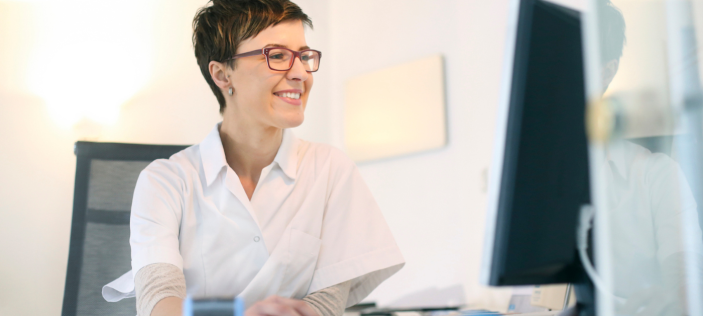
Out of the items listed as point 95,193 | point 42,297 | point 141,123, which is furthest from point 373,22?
point 42,297

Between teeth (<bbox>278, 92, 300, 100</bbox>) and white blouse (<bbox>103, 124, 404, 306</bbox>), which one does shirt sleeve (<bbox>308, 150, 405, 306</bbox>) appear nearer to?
white blouse (<bbox>103, 124, 404, 306</bbox>)

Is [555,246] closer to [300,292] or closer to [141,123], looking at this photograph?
[300,292]

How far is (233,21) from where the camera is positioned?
54.5 inches

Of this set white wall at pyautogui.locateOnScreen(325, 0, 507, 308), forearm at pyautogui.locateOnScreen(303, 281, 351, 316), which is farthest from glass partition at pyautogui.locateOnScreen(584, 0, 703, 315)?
white wall at pyautogui.locateOnScreen(325, 0, 507, 308)

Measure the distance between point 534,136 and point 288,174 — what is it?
2.68 ft

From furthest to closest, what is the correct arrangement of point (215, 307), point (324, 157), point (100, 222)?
point (100, 222)
point (324, 157)
point (215, 307)

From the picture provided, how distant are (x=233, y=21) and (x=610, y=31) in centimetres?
105

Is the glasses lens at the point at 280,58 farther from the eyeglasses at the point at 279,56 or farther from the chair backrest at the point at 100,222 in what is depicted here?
→ the chair backrest at the point at 100,222

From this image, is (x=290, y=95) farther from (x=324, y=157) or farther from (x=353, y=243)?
(x=353, y=243)

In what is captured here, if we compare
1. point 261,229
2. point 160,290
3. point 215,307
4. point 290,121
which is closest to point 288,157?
point 290,121

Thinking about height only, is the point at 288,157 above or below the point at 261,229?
above

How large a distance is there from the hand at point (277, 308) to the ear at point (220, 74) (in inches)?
28.2

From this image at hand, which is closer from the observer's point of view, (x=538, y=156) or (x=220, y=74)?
(x=538, y=156)

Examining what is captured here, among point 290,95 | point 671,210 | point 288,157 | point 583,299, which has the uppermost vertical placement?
point 290,95
